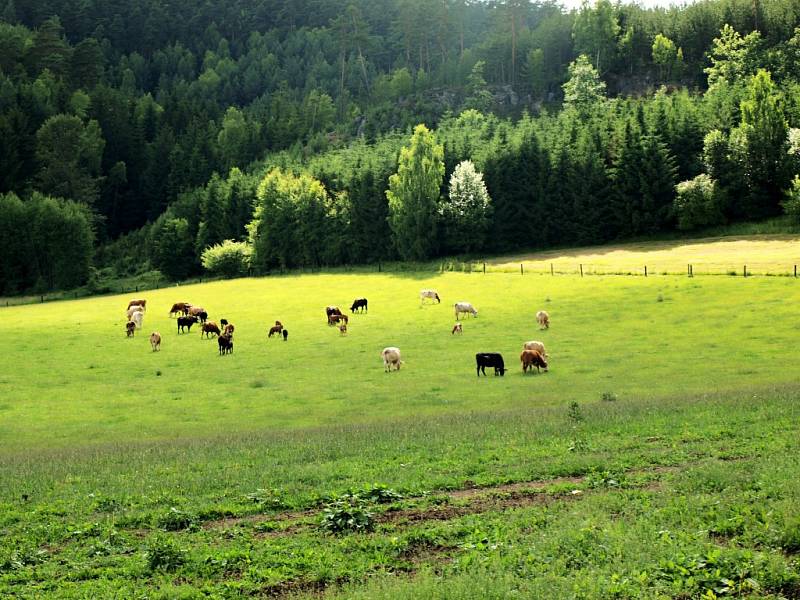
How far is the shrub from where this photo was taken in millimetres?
102250

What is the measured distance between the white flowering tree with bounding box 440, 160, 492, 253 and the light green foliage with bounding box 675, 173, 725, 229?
22458 mm

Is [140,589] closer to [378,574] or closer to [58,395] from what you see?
[378,574]

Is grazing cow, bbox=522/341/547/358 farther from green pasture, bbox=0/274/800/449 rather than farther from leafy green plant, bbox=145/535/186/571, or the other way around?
leafy green plant, bbox=145/535/186/571

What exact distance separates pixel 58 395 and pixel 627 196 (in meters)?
73.0

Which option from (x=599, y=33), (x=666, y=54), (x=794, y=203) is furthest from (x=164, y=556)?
(x=599, y=33)

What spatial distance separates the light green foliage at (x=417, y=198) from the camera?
306 ft

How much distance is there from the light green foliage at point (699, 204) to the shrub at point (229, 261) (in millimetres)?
55111

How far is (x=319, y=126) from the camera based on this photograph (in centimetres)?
16175

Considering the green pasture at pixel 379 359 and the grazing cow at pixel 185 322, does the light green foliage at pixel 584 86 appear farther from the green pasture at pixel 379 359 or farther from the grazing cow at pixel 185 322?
the grazing cow at pixel 185 322

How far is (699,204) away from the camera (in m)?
86.9

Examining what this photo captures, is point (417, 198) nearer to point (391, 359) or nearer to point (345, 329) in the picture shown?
point (345, 329)

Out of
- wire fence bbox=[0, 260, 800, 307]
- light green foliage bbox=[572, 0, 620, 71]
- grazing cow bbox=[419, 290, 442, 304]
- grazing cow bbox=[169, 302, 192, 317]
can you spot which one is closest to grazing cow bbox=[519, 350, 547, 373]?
grazing cow bbox=[419, 290, 442, 304]

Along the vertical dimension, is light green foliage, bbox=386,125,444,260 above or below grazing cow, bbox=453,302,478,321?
above

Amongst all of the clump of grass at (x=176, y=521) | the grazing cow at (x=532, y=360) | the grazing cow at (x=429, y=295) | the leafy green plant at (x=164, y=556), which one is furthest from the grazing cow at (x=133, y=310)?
the leafy green plant at (x=164, y=556)
